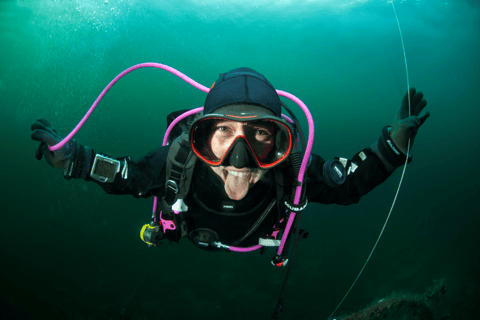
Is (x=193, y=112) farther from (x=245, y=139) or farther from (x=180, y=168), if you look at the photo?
(x=245, y=139)

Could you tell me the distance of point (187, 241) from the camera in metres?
10.1

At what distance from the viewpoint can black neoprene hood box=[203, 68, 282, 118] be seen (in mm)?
1749

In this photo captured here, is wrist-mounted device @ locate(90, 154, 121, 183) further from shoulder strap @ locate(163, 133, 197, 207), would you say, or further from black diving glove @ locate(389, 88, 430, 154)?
black diving glove @ locate(389, 88, 430, 154)

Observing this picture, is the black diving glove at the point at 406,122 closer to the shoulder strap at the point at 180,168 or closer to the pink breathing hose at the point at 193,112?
the pink breathing hose at the point at 193,112

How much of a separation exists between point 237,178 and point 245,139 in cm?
38

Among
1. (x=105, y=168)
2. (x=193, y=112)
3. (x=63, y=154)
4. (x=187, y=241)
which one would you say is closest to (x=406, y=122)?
(x=193, y=112)

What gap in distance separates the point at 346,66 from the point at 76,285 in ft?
115

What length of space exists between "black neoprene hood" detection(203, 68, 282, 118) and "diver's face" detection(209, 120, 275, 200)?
16cm

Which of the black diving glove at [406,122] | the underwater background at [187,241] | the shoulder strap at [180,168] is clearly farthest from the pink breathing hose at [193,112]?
the underwater background at [187,241]

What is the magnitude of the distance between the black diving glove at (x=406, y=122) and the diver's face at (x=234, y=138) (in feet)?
3.95

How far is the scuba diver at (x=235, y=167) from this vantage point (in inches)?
70.0

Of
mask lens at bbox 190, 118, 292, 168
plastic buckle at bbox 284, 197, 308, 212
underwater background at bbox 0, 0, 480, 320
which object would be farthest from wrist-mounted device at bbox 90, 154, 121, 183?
underwater background at bbox 0, 0, 480, 320

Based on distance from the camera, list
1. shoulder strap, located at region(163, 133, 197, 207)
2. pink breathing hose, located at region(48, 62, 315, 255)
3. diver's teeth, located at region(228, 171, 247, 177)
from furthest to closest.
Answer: shoulder strap, located at region(163, 133, 197, 207), diver's teeth, located at region(228, 171, 247, 177), pink breathing hose, located at region(48, 62, 315, 255)

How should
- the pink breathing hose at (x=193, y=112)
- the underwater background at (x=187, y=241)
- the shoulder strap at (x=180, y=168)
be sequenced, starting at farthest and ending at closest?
the underwater background at (x=187, y=241) → the shoulder strap at (x=180, y=168) → the pink breathing hose at (x=193, y=112)
